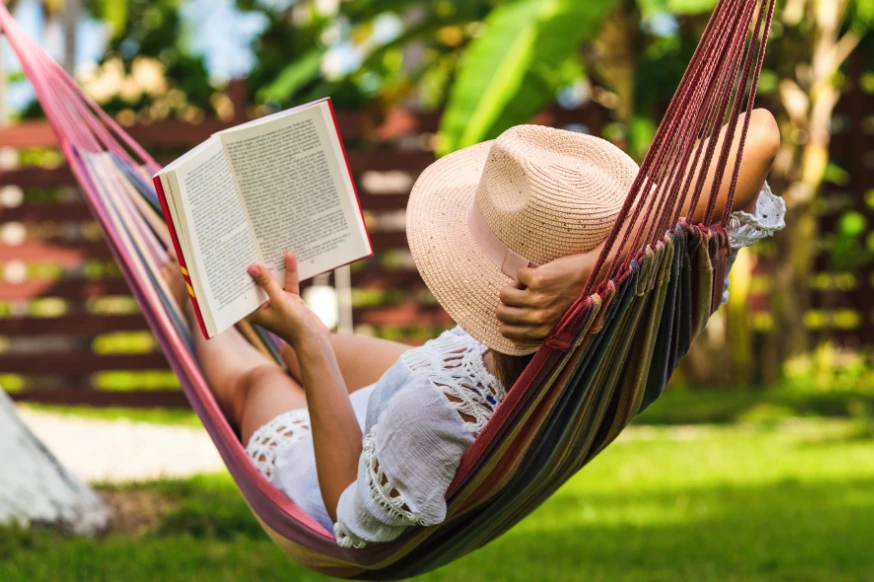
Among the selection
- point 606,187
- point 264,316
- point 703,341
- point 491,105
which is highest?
point 606,187

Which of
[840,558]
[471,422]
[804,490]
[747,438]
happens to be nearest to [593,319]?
[471,422]

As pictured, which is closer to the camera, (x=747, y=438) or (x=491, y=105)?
(x=747, y=438)

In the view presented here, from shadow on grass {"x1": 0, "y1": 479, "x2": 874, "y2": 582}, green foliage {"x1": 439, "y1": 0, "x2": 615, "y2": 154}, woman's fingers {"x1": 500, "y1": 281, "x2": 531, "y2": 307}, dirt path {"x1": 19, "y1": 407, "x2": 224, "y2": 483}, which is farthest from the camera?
green foliage {"x1": 439, "y1": 0, "x2": 615, "y2": 154}

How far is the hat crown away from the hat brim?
0.16ft

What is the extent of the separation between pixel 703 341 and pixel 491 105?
2.11m

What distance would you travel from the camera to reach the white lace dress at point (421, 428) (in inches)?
57.0

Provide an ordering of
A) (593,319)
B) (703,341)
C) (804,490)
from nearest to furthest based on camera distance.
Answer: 1. (593,319)
2. (804,490)
3. (703,341)

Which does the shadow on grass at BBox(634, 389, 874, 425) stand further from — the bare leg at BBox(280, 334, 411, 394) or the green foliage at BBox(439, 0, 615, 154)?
the bare leg at BBox(280, 334, 411, 394)

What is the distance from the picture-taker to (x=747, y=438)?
447cm

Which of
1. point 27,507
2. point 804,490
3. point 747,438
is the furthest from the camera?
point 747,438

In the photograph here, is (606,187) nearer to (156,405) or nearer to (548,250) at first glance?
(548,250)

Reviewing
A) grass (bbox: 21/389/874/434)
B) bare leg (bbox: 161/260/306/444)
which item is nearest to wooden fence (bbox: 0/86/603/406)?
grass (bbox: 21/389/874/434)

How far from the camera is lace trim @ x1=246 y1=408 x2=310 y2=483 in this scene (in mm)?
1860

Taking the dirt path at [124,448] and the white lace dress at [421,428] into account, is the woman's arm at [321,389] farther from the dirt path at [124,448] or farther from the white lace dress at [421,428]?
the dirt path at [124,448]
